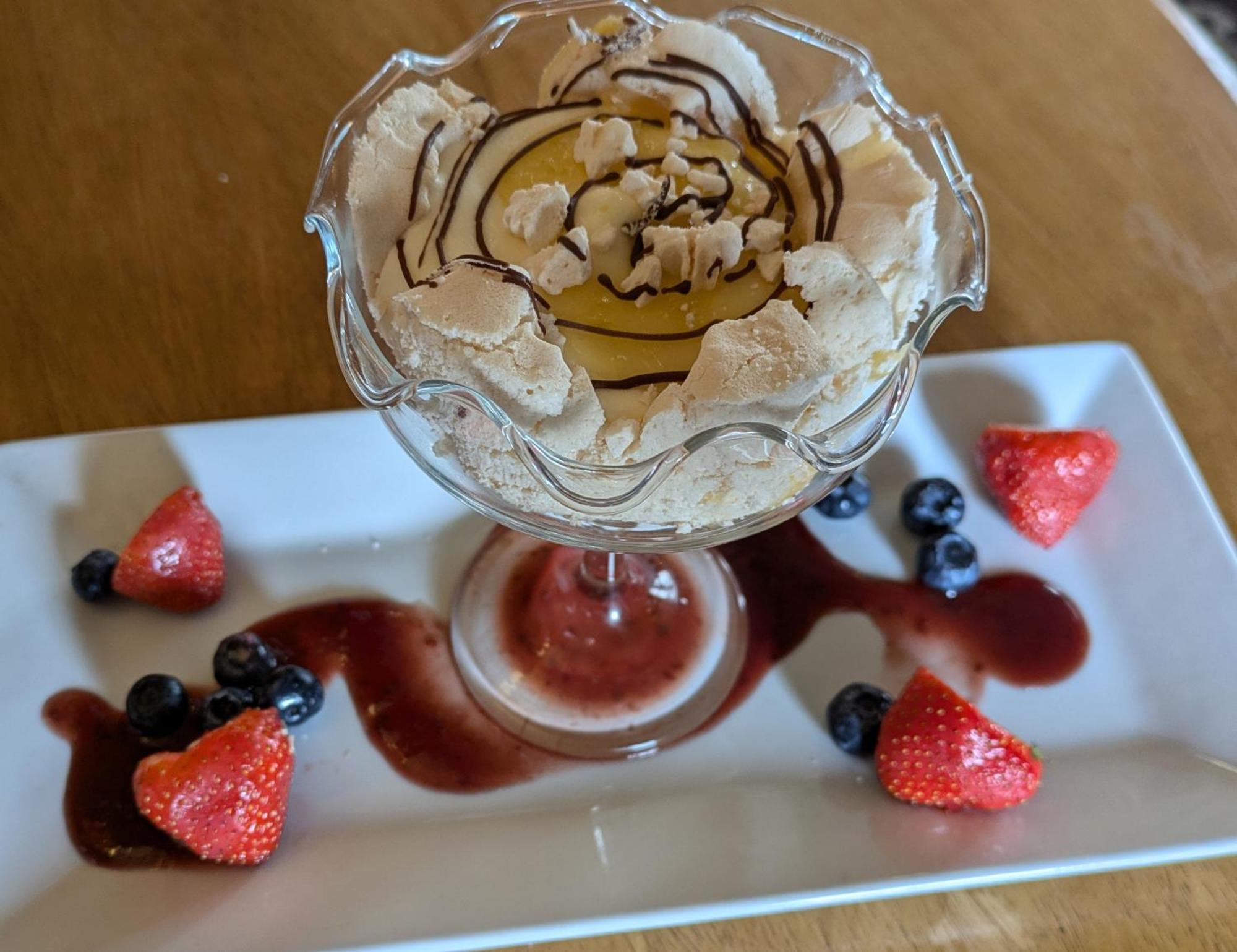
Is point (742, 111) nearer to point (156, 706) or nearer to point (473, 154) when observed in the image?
point (473, 154)

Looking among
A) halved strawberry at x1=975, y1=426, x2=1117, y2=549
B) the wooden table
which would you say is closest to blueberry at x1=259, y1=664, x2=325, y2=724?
the wooden table

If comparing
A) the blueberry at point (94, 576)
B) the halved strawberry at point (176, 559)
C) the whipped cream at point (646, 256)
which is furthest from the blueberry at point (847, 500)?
the blueberry at point (94, 576)

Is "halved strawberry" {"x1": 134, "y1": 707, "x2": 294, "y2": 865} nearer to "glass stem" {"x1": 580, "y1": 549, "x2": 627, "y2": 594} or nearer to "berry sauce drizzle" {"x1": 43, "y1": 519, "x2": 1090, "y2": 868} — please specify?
"berry sauce drizzle" {"x1": 43, "y1": 519, "x2": 1090, "y2": 868}

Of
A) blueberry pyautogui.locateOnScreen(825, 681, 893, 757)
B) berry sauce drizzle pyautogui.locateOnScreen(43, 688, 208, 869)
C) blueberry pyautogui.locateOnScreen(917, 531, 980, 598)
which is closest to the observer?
berry sauce drizzle pyautogui.locateOnScreen(43, 688, 208, 869)

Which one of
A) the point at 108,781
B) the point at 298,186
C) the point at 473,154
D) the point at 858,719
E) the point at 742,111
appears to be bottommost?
the point at 108,781

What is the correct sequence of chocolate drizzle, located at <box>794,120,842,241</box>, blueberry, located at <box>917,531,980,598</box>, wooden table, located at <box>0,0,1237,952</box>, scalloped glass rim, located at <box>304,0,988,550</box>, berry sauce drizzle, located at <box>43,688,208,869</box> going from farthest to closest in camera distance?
1. wooden table, located at <box>0,0,1237,952</box>
2. blueberry, located at <box>917,531,980,598</box>
3. berry sauce drizzle, located at <box>43,688,208,869</box>
4. chocolate drizzle, located at <box>794,120,842,241</box>
5. scalloped glass rim, located at <box>304,0,988,550</box>

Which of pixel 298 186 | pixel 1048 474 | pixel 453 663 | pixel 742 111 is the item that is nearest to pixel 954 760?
pixel 1048 474
